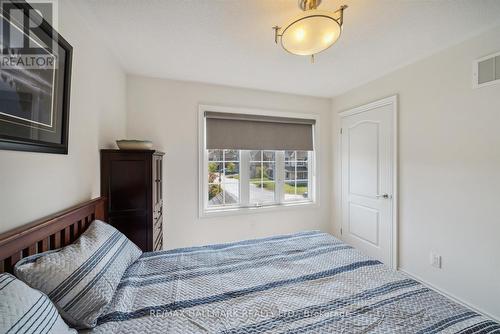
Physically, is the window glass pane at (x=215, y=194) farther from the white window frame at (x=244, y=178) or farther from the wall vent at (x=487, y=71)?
the wall vent at (x=487, y=71)

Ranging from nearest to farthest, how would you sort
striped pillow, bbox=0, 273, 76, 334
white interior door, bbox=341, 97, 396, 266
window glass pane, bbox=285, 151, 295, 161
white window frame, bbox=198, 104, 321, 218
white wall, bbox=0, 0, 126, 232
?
striped pillow, bbox=0, 273, 76, 334 < white wall, bbox=0, 0, 126, 232 < white interior door, bbox=341, 97, 396, 266 < white window frame, bbox=198, 104, 321, 218 < window glass pane, bbox=285, 151, 295, 161

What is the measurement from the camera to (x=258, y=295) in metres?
1.14

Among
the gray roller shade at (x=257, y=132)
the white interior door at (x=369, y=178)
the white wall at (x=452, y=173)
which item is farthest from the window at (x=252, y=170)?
the white wall at (x=452, y=173)

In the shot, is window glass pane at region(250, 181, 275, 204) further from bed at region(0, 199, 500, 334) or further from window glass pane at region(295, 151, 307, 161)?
bed at region(0, 199, 500, 334)

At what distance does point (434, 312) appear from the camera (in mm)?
1012

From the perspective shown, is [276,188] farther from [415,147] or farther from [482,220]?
[482,220]

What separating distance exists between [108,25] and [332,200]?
349cm

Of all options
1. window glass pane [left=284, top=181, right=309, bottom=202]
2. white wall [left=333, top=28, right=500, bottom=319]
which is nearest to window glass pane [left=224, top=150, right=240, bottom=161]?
window glass pane [left=284, top=181, right=309, bottom=202]

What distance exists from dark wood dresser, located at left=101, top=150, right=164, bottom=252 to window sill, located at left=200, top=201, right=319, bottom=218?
3.27 feet

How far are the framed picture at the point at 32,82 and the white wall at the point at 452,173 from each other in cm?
303

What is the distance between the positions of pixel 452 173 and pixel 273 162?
2017 mm

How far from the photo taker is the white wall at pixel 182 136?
2.63 m

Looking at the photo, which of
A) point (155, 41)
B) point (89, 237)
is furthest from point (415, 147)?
point (89, 237)

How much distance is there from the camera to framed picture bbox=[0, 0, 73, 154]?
86cm
